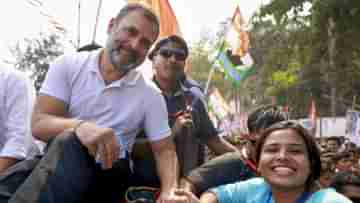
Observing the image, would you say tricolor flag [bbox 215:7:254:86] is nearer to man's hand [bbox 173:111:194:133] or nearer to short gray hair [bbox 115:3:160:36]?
man's hand [bbox 173:111:194:133]

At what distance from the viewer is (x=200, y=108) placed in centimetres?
313

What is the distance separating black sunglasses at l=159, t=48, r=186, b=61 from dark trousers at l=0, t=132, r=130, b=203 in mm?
1342

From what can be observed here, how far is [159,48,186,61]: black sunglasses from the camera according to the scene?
3.24 metres

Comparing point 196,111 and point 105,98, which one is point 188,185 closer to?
point 105,98

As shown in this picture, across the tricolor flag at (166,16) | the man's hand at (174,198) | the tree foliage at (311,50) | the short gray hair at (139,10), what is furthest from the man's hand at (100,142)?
the tree foliage at (311,50)

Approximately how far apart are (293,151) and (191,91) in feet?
3.97

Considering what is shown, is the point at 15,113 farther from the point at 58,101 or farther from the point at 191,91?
the point at 191,91

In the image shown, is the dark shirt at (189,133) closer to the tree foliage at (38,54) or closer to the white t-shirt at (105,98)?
the white t-shirt at (105,98)

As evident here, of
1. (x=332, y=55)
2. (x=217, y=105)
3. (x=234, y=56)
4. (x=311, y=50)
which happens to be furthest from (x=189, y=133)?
(x=332, y=55)

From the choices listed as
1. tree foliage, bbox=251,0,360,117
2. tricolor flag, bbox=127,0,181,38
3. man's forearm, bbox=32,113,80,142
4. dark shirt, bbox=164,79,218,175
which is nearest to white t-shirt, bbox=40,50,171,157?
man's forearm, bbox=32,113,80,142

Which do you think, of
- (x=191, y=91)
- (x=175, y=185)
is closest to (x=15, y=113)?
(x=175, y=185)

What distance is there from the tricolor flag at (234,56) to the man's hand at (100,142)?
572cm

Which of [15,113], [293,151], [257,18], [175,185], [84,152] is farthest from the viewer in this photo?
[257,18]

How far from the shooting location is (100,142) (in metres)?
1.85
